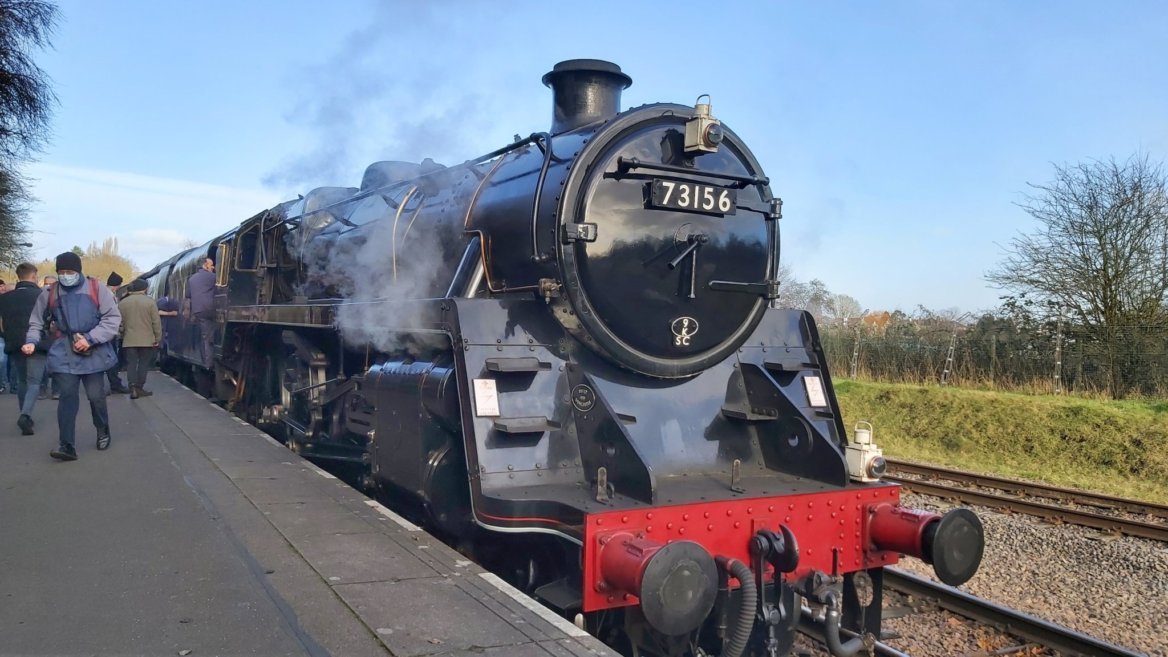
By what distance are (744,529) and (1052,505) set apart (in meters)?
5.70

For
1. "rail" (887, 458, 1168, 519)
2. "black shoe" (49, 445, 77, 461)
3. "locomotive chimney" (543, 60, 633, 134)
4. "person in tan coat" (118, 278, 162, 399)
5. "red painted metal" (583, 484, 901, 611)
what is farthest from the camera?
"person in tan coat" (118, 278, 162, 399)

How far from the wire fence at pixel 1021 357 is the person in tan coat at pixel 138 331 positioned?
12.8 meters

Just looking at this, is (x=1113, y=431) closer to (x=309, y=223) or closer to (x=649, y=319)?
(x=649, y=319)

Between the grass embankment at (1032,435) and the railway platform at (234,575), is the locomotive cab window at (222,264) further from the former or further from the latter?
the grass embankment at (1032,435)

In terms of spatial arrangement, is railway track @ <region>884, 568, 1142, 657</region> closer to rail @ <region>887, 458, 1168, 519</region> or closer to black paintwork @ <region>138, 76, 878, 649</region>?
black paintwork @ <region>138, 76, 878, 649</region>

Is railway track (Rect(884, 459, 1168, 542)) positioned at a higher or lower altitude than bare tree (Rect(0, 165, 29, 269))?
lower

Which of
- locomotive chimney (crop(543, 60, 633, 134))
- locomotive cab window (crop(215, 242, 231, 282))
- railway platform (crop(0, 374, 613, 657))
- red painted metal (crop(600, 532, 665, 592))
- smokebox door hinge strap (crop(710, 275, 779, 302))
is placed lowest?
railway platform (crop(0, 374, 613, 657))

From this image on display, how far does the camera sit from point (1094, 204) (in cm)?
1510

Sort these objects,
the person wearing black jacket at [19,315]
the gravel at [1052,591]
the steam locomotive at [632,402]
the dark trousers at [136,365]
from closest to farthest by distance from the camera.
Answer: the steam locomotive at [632,402] → the gravel at [1052,591] → the person wearing black jacket at [19,315] → the dark trousers at [136,365]

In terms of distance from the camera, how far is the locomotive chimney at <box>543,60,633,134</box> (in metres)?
4.73

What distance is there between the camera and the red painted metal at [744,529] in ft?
10.5

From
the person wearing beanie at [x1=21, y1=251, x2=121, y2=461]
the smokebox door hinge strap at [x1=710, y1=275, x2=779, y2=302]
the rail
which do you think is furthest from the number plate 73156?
the rail

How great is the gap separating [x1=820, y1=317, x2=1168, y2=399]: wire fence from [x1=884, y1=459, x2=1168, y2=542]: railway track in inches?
217

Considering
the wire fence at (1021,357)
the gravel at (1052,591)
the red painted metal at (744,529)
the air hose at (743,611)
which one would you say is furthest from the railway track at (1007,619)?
the wire fence at (1021,357)
